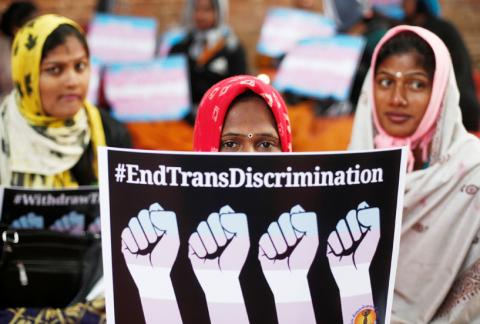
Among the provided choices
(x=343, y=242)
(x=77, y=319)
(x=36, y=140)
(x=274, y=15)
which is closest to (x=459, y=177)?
(x=343, y=242)

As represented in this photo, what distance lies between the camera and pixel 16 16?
5824mm

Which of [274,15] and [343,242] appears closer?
[343,242]

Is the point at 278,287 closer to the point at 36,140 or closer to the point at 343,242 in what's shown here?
the point at 343,242

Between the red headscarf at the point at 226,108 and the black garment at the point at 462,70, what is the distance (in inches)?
78.6

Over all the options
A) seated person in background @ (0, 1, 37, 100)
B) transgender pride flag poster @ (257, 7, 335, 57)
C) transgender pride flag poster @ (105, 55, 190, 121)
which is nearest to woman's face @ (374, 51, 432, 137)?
seated person in background @ (0, 1, 37, 100)

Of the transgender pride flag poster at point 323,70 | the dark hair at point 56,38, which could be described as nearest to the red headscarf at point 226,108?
the dark hair at point 56,38

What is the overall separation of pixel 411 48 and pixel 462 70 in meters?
1.79

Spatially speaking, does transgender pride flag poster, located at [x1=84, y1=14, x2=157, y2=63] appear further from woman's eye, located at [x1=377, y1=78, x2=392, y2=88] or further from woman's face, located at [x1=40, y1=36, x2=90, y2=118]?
woman's eye, located at [x1=377, y1=78, x2=392, y2=88]

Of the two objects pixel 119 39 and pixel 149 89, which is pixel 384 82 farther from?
pixel 119 39

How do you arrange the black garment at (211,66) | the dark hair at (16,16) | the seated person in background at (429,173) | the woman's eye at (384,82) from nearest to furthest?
the seated person in background at (429,173) < the woman's eye at (384,82) < the dark hair at (16,16) < the black garment at (211,66)

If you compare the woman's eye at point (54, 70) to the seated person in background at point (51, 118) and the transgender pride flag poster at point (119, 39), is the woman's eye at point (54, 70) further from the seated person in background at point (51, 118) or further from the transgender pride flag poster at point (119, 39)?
the transgender pride flag poster at point (119, 39)

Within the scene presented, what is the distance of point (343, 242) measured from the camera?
191cm

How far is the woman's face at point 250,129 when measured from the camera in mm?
2432

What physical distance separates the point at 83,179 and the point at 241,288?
5.55ft
